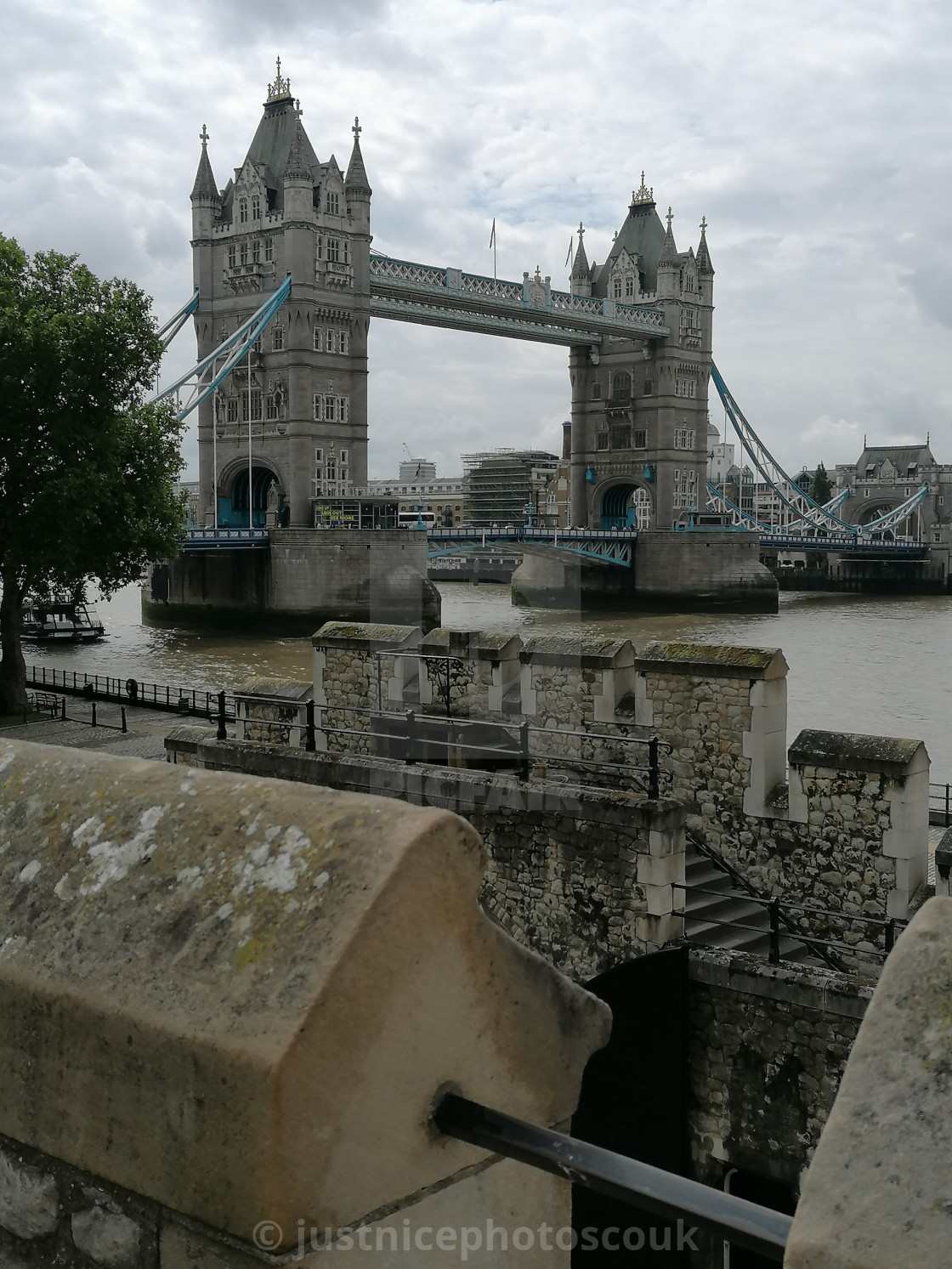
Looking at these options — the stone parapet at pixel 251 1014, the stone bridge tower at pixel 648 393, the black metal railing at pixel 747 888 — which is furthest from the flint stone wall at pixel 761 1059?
the stone bridge tower at pixel 648 393

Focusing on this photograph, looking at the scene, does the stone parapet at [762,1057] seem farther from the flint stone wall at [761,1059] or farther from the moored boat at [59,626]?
the moored boat at [59,626]

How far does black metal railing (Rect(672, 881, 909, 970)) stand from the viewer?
20.3 ft

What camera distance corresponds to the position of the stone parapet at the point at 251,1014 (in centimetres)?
142

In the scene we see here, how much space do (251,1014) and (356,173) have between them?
55705 mm

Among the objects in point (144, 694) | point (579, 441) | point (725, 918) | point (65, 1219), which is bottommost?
point (144, 694)

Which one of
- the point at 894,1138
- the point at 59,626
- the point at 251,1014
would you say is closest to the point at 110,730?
the point at 251,1014

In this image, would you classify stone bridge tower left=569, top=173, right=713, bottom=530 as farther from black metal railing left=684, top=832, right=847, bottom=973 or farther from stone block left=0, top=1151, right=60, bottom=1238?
stone block left=0, top=1151, right=60, bottom=1238

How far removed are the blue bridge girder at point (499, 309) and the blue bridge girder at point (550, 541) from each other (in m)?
10.6

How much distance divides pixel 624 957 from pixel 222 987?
5644 mm

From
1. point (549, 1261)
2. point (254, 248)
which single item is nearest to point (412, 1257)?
point (549, 1261)

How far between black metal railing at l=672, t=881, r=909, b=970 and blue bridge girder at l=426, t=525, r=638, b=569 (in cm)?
4122

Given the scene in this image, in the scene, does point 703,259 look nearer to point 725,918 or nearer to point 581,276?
point 581,276

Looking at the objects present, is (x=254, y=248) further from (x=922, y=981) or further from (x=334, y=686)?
(x=922, y=981)

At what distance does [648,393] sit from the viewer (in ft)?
233
